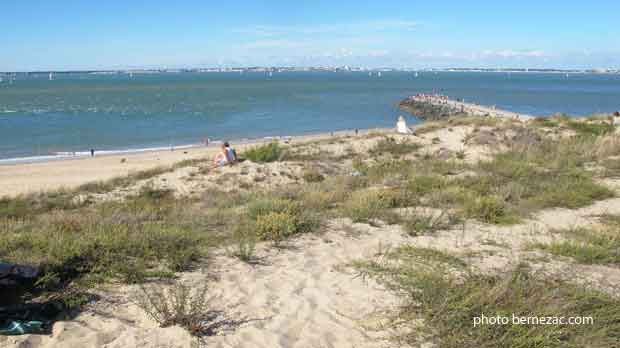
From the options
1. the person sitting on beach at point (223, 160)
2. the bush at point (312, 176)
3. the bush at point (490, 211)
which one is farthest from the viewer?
the person sitting on beach at point (223, 160)

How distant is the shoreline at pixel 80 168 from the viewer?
16.8 m

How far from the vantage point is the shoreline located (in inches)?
661

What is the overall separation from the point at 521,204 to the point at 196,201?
673 centimetres

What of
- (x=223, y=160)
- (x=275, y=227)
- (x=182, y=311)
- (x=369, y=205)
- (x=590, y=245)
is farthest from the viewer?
(x=223, y=160)

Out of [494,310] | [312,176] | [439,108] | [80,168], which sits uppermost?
[439,108]

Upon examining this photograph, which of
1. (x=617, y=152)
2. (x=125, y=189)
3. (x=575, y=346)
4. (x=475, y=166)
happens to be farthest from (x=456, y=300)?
(x=617, y=152)

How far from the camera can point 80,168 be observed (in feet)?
67.6

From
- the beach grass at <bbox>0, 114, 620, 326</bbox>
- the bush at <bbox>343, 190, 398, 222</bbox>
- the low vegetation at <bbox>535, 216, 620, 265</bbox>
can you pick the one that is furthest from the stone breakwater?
the low vegetation at <bbox>535, 216, 620, 265</bbox>

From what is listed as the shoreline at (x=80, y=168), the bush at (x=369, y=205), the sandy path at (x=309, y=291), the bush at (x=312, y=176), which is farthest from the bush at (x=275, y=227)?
the shoreline at (x=80, y=168)

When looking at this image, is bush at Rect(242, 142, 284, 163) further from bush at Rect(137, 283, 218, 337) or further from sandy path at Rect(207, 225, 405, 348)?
bush at Rect(137, 283, 218, 337)

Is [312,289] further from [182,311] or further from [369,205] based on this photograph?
[369,205]

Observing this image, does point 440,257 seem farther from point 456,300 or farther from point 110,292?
point 110,292

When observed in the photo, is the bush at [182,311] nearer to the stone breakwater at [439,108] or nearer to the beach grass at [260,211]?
the beach grass at [260,211]

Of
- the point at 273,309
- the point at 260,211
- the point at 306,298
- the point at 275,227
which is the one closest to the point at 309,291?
the point at 306,298
